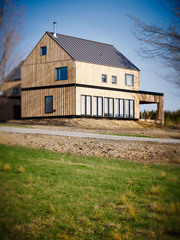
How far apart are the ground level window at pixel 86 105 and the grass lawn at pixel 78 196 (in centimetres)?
2177

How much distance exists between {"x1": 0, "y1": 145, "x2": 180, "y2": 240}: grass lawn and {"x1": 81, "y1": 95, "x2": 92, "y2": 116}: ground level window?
2177 cm

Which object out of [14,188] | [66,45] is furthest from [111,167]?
[66,45]

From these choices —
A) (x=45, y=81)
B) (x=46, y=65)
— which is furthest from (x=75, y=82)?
(x=46, y=65)

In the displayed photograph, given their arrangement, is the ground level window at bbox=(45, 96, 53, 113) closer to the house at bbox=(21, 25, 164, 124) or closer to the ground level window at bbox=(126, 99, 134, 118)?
the house at bbox=(21, 25, 164, 124)

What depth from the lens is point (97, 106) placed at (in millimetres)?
26625

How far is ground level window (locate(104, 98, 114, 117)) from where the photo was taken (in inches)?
1073

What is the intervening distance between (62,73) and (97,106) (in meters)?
4.29

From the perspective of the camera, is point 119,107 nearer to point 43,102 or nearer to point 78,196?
point 43,102

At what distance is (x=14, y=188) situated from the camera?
2.76m

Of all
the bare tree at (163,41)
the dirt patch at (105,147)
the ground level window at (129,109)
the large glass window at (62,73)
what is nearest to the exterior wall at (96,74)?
the large glass window at (62,73)

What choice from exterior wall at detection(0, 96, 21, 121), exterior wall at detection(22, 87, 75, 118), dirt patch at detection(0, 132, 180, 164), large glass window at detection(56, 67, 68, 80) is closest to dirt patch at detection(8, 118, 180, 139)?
dirt patch at detection(0, 132, 180, 164)

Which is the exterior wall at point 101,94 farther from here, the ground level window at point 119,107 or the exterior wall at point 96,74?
the exterior wall at point 96,74

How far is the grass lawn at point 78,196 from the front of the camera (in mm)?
2627

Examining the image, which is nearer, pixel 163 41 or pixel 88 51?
pixel 163 41
